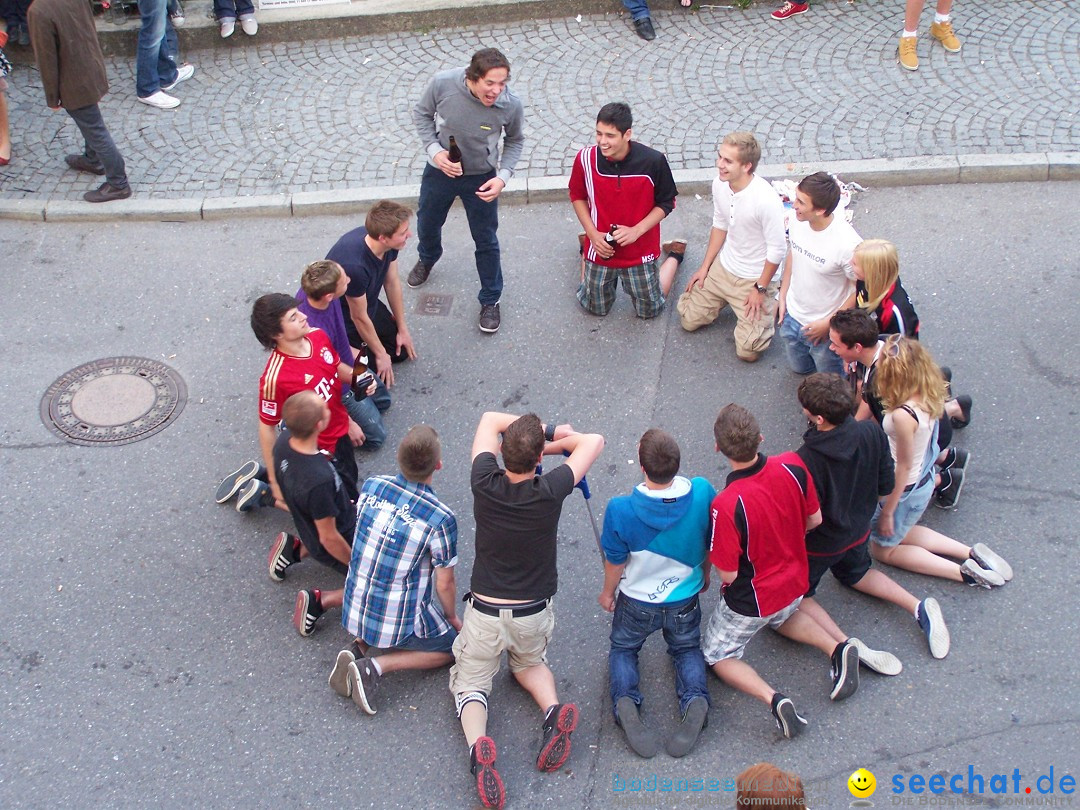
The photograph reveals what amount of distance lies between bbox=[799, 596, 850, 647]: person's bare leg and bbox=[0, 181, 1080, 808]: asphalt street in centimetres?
18

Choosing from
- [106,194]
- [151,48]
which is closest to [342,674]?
[106,194]

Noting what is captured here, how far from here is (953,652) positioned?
4.86 m

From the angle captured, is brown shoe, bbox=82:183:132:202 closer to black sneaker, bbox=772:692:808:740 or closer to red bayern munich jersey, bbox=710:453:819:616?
red bayern munich jersey, bbox=710:453:819:616

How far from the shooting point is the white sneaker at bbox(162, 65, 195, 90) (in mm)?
9125

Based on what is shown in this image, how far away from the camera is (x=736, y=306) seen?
6.53 meters

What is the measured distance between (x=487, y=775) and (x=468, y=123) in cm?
398

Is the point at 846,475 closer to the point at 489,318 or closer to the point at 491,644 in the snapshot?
the point at 491,644

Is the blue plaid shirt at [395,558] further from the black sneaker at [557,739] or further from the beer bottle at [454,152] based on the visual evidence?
the beer bottle at [454,152]

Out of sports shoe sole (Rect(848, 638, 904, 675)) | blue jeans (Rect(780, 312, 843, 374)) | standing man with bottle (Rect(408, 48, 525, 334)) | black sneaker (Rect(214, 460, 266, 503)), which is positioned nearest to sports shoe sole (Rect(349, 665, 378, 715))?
black sneaker (Rect(214, 460, 266, 503))

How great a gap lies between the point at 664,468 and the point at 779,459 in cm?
57

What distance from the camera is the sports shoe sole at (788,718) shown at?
4473 mm

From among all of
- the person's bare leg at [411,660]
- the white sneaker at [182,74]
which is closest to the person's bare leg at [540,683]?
the person's bare leg at [411,660]

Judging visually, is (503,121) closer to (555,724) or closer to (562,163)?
(562,163)

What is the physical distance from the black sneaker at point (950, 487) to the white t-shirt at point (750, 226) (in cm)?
172
